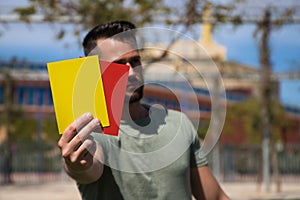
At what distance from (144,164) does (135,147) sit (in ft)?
0.22

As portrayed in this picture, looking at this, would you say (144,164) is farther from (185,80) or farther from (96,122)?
(96,122)

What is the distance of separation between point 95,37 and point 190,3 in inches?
344

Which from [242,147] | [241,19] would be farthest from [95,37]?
[242,147]

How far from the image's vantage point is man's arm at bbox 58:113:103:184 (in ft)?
4.33

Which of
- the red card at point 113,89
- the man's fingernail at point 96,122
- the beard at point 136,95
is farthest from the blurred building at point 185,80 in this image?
the man's fingernail at point 96,122

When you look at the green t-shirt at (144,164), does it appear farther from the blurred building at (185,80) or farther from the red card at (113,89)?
the red card at (113,89)

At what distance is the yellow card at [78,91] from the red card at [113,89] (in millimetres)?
17

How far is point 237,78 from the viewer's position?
21.5 metres

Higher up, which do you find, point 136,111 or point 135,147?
point 136,111

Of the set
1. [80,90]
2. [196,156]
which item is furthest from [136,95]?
[80,90]

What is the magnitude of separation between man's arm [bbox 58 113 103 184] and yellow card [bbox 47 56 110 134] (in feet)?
0.07

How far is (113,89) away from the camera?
137 cm

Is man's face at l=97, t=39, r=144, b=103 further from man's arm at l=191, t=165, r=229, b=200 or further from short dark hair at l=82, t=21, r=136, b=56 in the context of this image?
Answer: man's arm at l=191, t=165, r=229, b=200

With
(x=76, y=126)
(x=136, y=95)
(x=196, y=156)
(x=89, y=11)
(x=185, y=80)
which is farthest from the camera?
(x=89, y=11)
